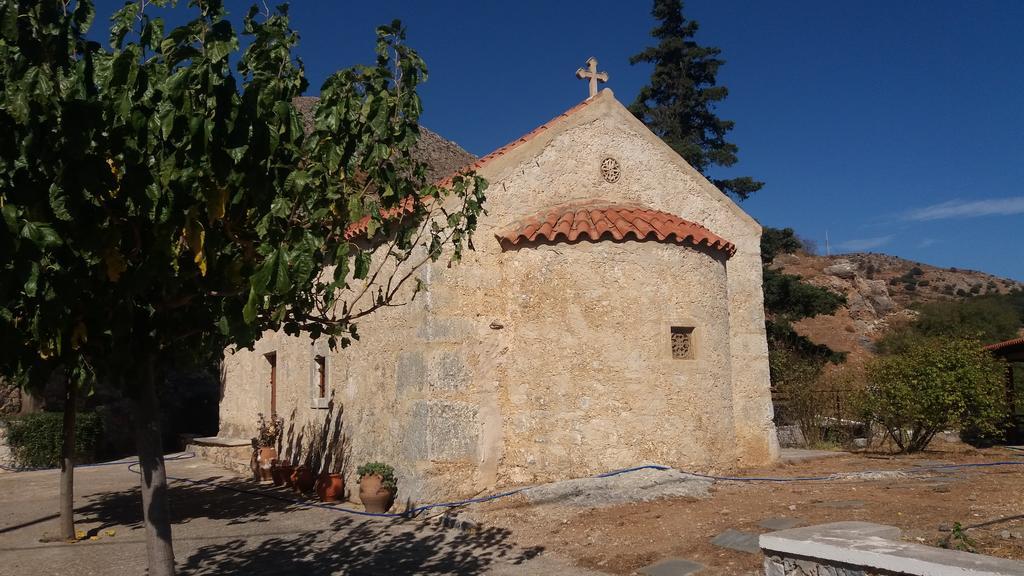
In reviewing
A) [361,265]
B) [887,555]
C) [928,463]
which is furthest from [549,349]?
[928,463]

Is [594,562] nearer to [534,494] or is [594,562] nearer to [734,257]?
[534,494]

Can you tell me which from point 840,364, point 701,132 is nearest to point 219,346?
point 701,132

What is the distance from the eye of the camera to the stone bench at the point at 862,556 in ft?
13.5

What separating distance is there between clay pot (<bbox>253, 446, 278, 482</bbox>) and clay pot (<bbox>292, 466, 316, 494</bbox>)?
1.98 meters

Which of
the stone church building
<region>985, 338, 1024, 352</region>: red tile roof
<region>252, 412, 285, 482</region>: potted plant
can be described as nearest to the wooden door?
<region>252, 412, 285, 482</region>: potted plant

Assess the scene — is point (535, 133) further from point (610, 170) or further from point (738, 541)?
point (738, 541)

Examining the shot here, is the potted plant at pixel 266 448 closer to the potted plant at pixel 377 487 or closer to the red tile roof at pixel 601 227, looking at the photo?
the potted plant at pixel 377 487

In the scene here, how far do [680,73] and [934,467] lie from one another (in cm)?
1914

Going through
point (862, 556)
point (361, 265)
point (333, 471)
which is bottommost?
point (333, 471)

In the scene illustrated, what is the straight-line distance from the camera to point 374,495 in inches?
377

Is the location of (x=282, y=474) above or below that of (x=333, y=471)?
below

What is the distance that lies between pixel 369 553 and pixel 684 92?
2298cm

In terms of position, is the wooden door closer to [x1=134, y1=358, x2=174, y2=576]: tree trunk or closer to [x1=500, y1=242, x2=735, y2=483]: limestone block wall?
[x1=500, y1=242, x2=735, y2=483]: limestone block wall

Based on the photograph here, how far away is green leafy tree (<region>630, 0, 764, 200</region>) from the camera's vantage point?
2659 cm
